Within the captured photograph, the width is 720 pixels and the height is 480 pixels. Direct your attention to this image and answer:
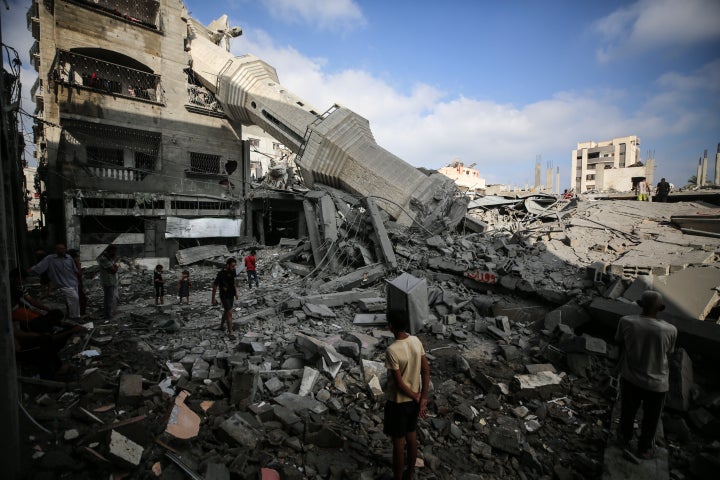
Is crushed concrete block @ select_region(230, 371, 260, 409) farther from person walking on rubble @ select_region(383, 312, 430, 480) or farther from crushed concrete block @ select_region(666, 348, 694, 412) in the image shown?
crushed concrete block @ select_region(666, 348, 694, 412)

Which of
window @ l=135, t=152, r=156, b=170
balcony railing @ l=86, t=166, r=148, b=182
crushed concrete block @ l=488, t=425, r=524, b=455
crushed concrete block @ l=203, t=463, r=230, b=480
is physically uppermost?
window @ l=135, t=152, r=156, b=170

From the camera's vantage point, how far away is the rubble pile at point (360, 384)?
3.08 metres

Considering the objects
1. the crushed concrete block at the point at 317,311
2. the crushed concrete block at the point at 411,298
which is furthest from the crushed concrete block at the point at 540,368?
the crushed concrete block at the point at 317,311

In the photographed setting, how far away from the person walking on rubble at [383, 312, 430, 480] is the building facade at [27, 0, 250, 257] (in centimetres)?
1444

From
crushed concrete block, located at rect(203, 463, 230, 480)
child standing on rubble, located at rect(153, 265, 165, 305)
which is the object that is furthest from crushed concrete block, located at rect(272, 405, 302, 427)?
child standing on rubble, located at rect(153, 265, 165, 305)

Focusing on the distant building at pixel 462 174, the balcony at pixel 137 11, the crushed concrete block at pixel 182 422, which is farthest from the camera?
the distant building at pixel 462 174

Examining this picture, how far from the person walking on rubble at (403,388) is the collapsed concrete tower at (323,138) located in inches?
398

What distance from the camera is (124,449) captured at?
2.81 meters

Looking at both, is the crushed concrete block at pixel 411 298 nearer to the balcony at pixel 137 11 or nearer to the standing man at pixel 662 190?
the standing man at pixel 662 190

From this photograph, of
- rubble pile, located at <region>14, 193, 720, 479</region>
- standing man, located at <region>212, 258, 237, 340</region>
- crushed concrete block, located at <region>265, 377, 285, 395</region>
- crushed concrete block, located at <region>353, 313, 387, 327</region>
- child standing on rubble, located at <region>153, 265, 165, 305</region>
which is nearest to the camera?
rubble pile, located at <region>14, 193, 720, 479</region>

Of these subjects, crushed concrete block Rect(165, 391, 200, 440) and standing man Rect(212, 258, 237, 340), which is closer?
crushed concrete block Rect(165, 391, 200, 440)

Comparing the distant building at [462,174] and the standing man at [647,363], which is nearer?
the standing man at [647,363]

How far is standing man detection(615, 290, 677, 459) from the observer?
2965 mm

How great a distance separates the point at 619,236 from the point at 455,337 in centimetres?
739
